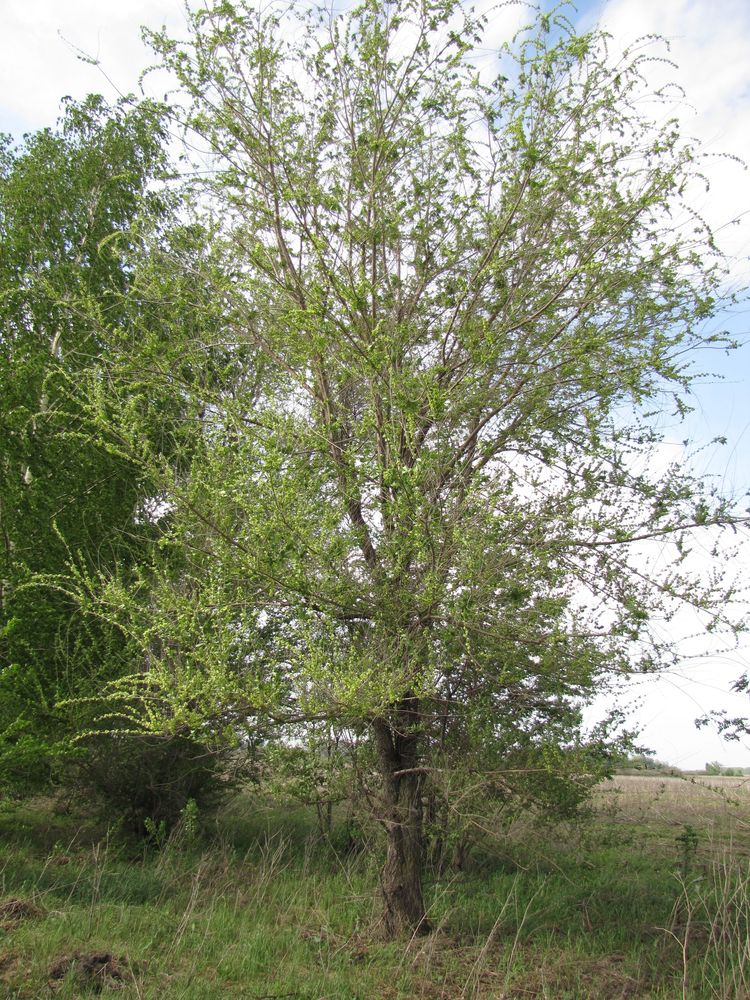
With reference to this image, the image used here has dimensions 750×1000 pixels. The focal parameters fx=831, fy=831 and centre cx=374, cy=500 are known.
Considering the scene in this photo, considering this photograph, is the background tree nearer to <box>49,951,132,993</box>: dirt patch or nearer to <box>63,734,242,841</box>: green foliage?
<box>63,734,242,841</box>: green foliage

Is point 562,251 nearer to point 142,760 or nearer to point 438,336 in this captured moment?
point 438,336

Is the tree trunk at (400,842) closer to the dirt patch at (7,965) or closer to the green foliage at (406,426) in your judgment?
the green foliage at (406,426)

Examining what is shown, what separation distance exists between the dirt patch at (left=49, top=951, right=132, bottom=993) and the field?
0.01m

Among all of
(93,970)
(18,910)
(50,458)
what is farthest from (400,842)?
(50,458)

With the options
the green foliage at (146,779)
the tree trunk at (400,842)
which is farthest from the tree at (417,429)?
the green foliage at (146,779)

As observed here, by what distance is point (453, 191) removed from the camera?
6.71 meters

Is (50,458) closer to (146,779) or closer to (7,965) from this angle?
(146,779)

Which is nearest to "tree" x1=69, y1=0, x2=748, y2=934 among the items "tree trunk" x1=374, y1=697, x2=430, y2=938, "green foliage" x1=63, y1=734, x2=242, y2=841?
"tree trunk" x1=374, y1=697, x2=430, y2=938

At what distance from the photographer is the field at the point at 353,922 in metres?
5.47

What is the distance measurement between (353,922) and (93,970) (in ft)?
7.46

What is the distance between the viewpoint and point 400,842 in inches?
253

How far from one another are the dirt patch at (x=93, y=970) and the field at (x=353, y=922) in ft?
0.04

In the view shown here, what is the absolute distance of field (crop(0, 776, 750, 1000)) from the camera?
5473mm

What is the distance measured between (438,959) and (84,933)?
2.63 metres
